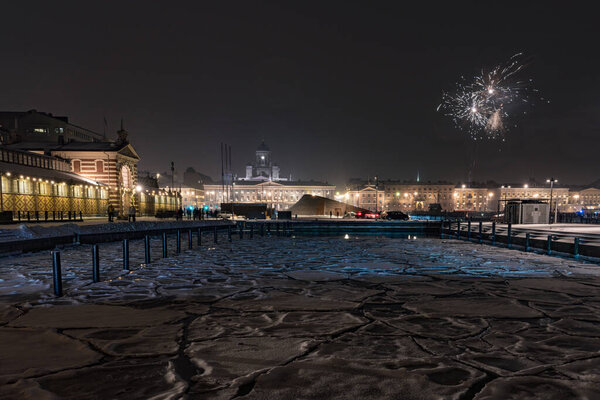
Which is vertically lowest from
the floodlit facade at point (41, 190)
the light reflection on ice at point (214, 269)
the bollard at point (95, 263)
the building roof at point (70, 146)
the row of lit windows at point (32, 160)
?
the light reflection on ice at point (214, 269)

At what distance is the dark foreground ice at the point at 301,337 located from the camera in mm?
3697

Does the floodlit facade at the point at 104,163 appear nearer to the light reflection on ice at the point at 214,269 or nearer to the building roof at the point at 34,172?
the building roof at the point at 34,172

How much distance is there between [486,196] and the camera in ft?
541

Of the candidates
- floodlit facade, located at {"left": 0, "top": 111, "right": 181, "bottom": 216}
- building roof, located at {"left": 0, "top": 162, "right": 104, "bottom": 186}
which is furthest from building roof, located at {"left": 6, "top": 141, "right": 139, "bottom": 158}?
building roof, located at {"left": 0, "top": 162, "right": 104, "bottom": 186}

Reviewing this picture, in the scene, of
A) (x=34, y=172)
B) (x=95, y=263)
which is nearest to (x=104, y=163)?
(x=34, y=172)

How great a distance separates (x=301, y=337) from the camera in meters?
5.15

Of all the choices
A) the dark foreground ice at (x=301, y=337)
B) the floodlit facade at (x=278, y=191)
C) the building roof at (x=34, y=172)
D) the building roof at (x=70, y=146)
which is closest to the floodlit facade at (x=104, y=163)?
the building roof at (x=70, y=146)

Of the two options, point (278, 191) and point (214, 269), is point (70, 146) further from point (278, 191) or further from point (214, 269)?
point (278, 191)

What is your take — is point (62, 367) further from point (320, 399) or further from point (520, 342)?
point (520, 342)

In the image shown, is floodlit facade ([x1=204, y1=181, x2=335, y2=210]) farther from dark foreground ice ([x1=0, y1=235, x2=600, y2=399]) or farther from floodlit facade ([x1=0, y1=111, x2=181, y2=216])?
dark foreground ice ([x1=0, y1=235, x2=600, y2=399])

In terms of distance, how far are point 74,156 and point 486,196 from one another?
156 metres

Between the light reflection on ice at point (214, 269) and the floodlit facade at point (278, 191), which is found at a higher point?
the floodlit facade at point (278, 191)

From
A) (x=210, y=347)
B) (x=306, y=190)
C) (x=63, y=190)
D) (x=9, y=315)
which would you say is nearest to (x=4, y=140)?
(x=63, y=190)

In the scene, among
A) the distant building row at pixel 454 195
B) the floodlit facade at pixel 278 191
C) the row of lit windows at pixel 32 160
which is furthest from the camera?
the distant building row at pixel 454 195
